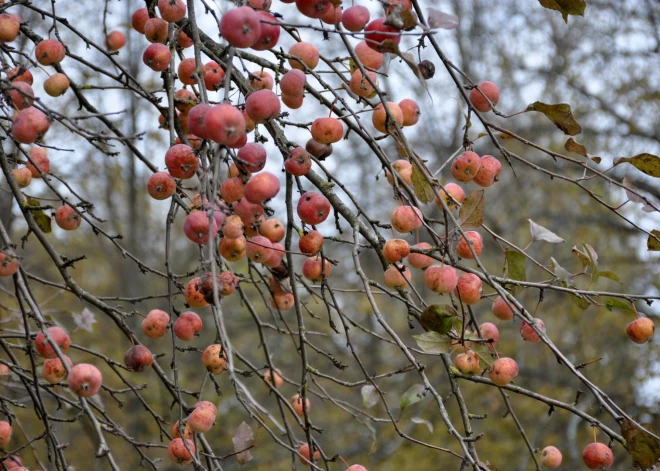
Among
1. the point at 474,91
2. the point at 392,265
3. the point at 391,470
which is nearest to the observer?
the point at 392,265

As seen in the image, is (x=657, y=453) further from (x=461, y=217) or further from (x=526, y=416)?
(x=526, y=416)

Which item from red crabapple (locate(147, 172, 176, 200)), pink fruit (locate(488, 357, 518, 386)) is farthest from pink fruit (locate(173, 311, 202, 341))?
pink fruit (locate(488, 357, 518, 386))

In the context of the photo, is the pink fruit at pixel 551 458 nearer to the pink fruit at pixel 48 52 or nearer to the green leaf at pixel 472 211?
the green leaf at pixel 472 211

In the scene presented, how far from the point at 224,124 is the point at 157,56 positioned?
0.73 metres

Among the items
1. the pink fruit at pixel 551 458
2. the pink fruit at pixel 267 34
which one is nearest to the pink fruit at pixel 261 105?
the pink fruit at pixel 267 34

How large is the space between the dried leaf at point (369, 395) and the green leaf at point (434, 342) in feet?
1.39

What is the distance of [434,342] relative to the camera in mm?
1290

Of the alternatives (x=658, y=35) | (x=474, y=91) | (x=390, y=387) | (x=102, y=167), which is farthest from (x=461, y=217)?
(x=102, y=167)

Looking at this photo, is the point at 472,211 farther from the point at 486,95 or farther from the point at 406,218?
the point at 486,95

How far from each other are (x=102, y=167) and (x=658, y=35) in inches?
224

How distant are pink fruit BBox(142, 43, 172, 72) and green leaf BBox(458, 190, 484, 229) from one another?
0.84m

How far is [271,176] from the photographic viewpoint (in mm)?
1213

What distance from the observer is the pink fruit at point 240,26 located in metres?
1.07

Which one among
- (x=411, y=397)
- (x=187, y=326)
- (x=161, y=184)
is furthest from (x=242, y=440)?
(x=161, y=184)
